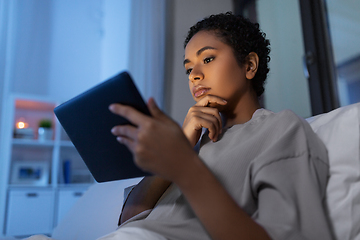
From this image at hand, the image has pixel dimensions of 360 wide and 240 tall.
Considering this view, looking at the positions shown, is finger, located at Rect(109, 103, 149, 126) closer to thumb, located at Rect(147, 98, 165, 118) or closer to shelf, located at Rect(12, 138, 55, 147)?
thumb, located at Rect(147, 98, 165, 118)

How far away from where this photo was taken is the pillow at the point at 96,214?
996 millimetres

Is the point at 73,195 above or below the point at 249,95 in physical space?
below

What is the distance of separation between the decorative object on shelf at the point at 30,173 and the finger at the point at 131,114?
2.69m

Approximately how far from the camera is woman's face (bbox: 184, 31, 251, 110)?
2.75 ft

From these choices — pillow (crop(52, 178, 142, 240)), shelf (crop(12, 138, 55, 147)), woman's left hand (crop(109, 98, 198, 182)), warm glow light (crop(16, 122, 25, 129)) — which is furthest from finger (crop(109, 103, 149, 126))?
warm glow light (crop(16, 122, 25, 129))

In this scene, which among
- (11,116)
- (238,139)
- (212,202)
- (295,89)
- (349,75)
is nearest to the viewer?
(212,202)

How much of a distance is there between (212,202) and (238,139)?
274 mm

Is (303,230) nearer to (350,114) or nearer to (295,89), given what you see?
(350,114)

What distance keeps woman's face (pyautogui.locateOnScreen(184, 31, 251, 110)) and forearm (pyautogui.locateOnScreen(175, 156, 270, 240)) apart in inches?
17.1

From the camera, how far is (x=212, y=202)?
1.44ft

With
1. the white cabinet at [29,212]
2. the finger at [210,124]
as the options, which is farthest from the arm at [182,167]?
the white cabinet at [29,212]

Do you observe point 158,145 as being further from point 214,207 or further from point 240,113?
point 240,113

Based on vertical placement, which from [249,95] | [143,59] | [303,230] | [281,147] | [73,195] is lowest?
[73,195]

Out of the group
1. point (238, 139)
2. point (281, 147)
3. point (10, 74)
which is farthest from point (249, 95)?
point (10, 74)
